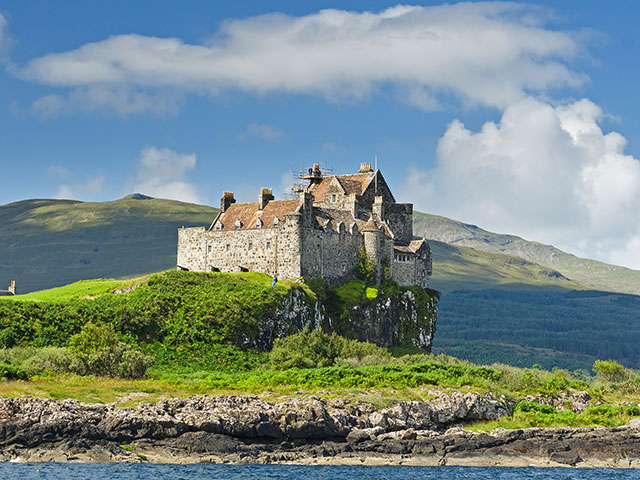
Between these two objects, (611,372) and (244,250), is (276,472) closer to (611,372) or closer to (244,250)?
(244,250)

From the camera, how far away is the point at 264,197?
4513 inches

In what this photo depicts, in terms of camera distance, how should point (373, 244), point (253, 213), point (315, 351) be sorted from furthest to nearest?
point (373, 244) < point (253, 213) < point (315, 351)

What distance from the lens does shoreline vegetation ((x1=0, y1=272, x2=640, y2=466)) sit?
227 feet

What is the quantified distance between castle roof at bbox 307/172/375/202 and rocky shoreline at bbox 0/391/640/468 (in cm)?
4856

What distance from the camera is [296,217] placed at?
10462 centimetres

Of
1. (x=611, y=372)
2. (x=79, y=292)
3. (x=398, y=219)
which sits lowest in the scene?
(x=611, y=372)

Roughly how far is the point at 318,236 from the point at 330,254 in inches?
130

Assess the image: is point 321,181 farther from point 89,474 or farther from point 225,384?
point 89,474

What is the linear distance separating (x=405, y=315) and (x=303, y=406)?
47.8 meters

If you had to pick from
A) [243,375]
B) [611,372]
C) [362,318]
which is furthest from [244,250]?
[611,372]

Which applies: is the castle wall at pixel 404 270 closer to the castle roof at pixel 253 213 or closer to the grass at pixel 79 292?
the castle roof at pixel 253 213

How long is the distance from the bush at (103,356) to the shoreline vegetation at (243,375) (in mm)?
104

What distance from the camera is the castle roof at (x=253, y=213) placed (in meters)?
110

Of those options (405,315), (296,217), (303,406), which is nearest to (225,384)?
(303,406)
